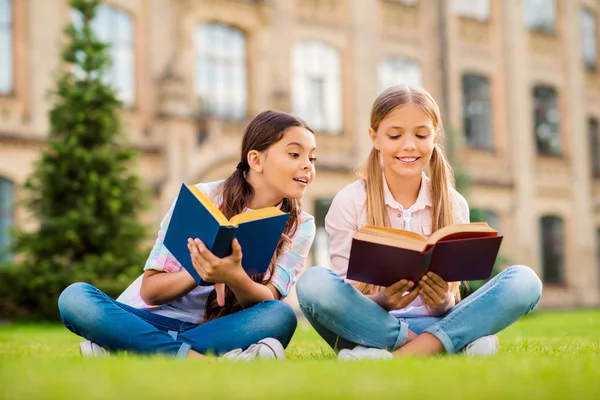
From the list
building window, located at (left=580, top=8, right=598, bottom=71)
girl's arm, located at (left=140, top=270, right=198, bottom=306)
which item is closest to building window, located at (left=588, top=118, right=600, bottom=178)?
building window, located at (left=580, top=8, right=598, bottom=71)

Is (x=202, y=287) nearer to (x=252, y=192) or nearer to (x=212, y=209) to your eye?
(x=252, y=192)

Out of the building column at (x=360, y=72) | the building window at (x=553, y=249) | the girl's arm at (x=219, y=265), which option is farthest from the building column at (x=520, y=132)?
the girl's arm at (x=219, y=265)

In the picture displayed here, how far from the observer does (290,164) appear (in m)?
3.68

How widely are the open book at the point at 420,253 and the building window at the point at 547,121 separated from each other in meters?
18.1

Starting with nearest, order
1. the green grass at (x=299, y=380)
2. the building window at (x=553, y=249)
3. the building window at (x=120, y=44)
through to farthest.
→ the green grass at (x=299, y=380)
the building window at (x=120, y=44)
the building window at (x=553, y=249)

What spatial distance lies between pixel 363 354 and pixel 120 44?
38.8 ft

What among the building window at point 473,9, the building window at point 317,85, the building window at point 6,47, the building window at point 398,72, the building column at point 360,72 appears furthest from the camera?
the building window at point 473,9

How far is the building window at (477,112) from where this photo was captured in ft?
63.1

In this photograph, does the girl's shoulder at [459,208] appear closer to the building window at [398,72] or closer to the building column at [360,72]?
the building column at [360,72]

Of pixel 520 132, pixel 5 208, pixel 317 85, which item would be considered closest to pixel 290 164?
pixel 5 208

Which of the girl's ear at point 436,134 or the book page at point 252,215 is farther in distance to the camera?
the girl's ear at point 436,134

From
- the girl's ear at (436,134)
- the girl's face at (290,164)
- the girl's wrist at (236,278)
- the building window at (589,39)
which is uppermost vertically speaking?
the building window at (589,39)

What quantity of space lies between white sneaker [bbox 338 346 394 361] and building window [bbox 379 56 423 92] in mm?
14737

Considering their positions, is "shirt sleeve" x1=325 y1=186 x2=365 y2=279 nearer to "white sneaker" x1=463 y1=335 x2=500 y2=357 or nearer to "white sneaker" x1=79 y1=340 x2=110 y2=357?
"white sneaker" x1=463 y1=335 x2=500 y2=357
